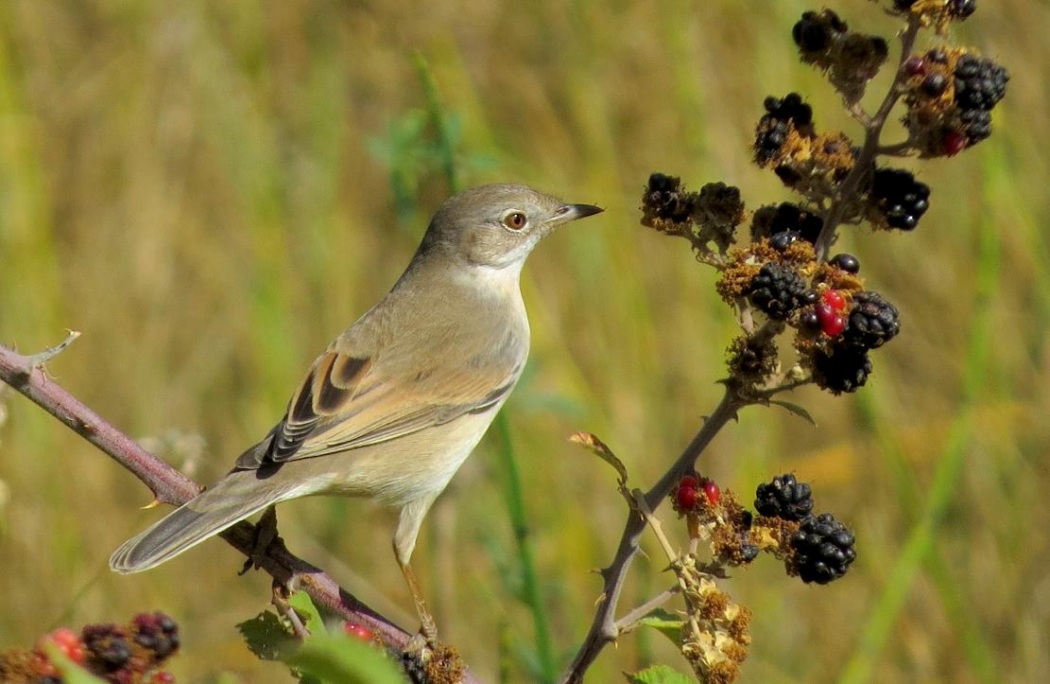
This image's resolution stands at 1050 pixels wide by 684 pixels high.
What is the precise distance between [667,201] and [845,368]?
57cm

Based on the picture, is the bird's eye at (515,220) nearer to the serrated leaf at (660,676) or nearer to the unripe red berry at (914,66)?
the unripe red berry at (914,66)

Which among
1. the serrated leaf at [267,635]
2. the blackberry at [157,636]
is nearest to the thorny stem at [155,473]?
the serrated leaf at [267,635]

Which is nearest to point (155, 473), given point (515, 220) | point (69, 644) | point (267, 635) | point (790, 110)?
point (267, 635)

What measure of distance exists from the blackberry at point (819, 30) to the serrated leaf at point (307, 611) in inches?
63.2

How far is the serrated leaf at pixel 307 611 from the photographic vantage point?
2.45 meters

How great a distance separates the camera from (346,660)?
155 cm

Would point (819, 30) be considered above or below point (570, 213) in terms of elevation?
below

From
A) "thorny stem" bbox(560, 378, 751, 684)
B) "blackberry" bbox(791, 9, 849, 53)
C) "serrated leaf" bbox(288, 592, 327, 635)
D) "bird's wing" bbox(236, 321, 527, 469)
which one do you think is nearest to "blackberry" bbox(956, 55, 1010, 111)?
"blackberry" bbox(791, 9, 849, 53)

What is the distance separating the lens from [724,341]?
611 cm

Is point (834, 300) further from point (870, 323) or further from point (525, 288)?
point (525, 288)

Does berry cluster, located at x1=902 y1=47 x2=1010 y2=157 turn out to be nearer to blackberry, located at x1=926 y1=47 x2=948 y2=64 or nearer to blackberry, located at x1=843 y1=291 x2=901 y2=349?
blackberry, located at x1=926 y1=47 x2=948 y2=64

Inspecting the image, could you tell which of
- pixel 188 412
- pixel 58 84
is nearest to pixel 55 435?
pixel 188 412

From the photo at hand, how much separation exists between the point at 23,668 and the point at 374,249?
6.45m

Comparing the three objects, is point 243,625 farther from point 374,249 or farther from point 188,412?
point 374,249
